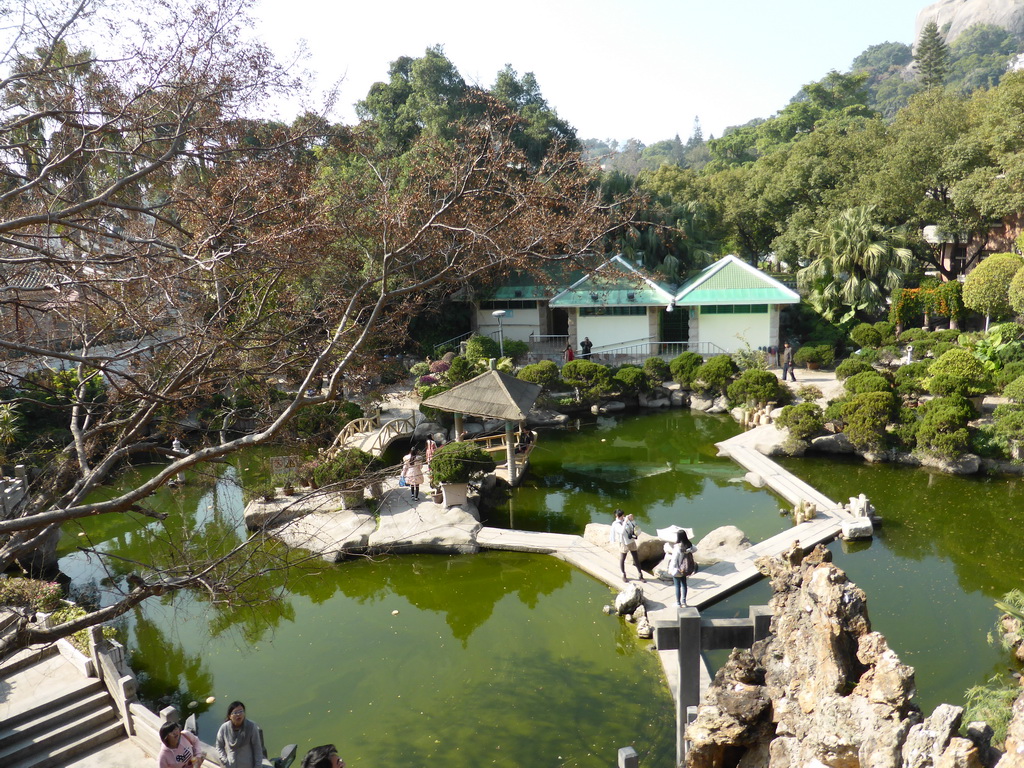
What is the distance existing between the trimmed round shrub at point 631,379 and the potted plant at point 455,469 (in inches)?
300

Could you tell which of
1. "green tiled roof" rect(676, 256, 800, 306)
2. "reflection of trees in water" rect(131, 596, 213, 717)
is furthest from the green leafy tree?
"reflection of trees in water" rect(131, 596, 213, 717)

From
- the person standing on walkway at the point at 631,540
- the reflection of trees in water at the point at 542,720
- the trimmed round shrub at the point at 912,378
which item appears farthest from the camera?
the trimmed round shrub at the point at 912,378

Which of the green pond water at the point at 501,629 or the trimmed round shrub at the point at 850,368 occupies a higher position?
the trimmed round shrub at the point at 850,368

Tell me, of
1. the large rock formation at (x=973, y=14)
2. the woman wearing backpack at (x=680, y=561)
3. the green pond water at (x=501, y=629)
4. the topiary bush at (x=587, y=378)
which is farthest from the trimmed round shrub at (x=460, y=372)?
the large rock formation at (x=973, y=14)

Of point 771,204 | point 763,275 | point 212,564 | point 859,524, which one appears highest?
point 771,204

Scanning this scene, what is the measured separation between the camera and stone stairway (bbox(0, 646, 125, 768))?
6.52 meters

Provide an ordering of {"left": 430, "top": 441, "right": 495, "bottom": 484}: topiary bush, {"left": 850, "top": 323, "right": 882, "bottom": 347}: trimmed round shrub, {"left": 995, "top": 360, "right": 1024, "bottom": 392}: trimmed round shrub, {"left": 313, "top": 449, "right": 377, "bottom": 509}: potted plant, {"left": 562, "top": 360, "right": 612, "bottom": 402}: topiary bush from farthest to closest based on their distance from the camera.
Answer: {"left": 850, "top": 323, "right": 882, "bottom": 347}: trimmed round shrub → {"left": 562, "top": 360, "right": 612, "bottom": 402}: topiary bush → {"left": 995, "top": 360, "right": 1024, "bottom": 392}: trimmed round shrub → {"left": 430, "top": 441, "right": 495, "bottom": 484}: topiary bush → {"left": 313, "top": 449, "right": 377, "bottom": 509}: potted plant

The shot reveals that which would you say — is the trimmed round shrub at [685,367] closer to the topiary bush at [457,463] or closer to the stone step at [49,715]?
the topiary bush at [457,463]

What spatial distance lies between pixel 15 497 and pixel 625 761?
11286 mm

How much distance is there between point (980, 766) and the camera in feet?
9.77

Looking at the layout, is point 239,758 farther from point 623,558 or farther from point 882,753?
point 623,558

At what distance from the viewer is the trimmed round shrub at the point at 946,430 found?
13.2 m

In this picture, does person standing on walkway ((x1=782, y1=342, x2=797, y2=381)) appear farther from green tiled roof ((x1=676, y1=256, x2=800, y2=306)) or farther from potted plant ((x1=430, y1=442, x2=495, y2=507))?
potted plant ((x1=430, y1=442, x2=495, y2=507))

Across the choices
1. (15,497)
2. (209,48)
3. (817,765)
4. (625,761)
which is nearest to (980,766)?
(817,765)
